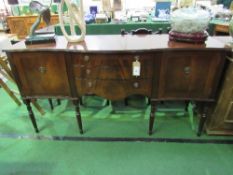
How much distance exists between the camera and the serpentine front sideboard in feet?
4.13

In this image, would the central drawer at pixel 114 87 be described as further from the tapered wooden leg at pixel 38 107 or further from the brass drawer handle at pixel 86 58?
the tapered wooden leg at pixel 38 107

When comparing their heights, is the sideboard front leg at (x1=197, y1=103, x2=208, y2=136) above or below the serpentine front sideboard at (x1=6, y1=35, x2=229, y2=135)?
below

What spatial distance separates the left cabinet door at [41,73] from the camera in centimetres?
134

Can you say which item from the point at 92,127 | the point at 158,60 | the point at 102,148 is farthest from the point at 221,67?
the point at 92,127

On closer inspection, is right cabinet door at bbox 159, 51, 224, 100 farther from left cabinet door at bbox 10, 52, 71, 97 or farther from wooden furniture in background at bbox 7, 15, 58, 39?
wooden furniture in background at bbox 7, 15, 58, 39

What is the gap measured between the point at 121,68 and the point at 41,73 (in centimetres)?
64

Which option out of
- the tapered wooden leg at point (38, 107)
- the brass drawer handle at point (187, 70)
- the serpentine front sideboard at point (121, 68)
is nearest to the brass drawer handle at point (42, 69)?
the serpentine front sideboard at point (121, 68)

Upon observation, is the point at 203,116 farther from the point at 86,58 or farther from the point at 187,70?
the point at 86,58

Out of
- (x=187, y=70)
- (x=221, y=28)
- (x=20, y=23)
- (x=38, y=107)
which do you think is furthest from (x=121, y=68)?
(x=20, y=23)

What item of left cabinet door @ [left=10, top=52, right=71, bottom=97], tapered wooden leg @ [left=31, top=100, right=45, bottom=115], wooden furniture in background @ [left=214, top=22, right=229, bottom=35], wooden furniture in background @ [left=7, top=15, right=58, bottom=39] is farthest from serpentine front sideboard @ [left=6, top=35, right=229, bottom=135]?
wooden furniture in background @ [left=7, top=15, right=58, bottom=39]

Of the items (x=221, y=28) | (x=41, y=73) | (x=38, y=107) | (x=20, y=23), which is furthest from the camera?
(x=20, y=23)

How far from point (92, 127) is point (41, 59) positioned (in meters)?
0.84

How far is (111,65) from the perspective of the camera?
131cm

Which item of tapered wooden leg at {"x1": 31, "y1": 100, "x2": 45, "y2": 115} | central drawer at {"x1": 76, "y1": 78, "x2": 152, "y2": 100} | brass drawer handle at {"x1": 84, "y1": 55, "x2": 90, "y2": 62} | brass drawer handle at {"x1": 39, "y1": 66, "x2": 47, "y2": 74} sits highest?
brass drawer handle at {"x1": 84, "y1": 55, "x2": 90, "y2": 62}
